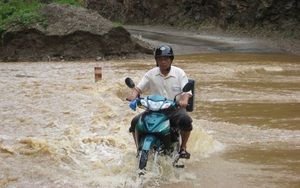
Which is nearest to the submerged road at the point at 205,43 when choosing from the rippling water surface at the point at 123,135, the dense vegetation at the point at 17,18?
the dense vegetation at the point at 17,18

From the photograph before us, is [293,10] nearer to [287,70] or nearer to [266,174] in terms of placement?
[287,70]

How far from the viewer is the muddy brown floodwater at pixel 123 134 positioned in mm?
6336

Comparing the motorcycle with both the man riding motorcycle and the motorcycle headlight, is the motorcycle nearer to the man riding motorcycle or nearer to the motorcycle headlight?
the motorcycle headlight

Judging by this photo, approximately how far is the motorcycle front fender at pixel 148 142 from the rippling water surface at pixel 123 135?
18.2 inches

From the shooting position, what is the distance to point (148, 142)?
5652 millimetres

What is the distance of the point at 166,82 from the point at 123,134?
2853 mm

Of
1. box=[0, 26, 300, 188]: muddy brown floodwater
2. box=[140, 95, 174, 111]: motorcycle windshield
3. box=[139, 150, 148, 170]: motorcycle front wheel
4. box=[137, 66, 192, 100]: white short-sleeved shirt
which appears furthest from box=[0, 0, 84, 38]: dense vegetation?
box=[139, 150, 148, 170]: motorcycle front wheel

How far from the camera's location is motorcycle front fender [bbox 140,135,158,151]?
18.3ft

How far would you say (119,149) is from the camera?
7.93 meters

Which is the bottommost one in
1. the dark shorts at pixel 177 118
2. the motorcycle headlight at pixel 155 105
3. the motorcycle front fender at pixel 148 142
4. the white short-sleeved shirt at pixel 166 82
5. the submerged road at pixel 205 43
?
the submerged road at pixel 205 43

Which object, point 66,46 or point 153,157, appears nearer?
point 153,157

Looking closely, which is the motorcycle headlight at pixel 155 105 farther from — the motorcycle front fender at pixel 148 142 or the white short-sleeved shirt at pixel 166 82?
the white short-sleeved shirt at pixel 166 82

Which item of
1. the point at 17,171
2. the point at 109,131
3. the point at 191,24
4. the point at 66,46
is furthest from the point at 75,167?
the point at 191,24

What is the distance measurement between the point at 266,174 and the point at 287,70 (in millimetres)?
13954
